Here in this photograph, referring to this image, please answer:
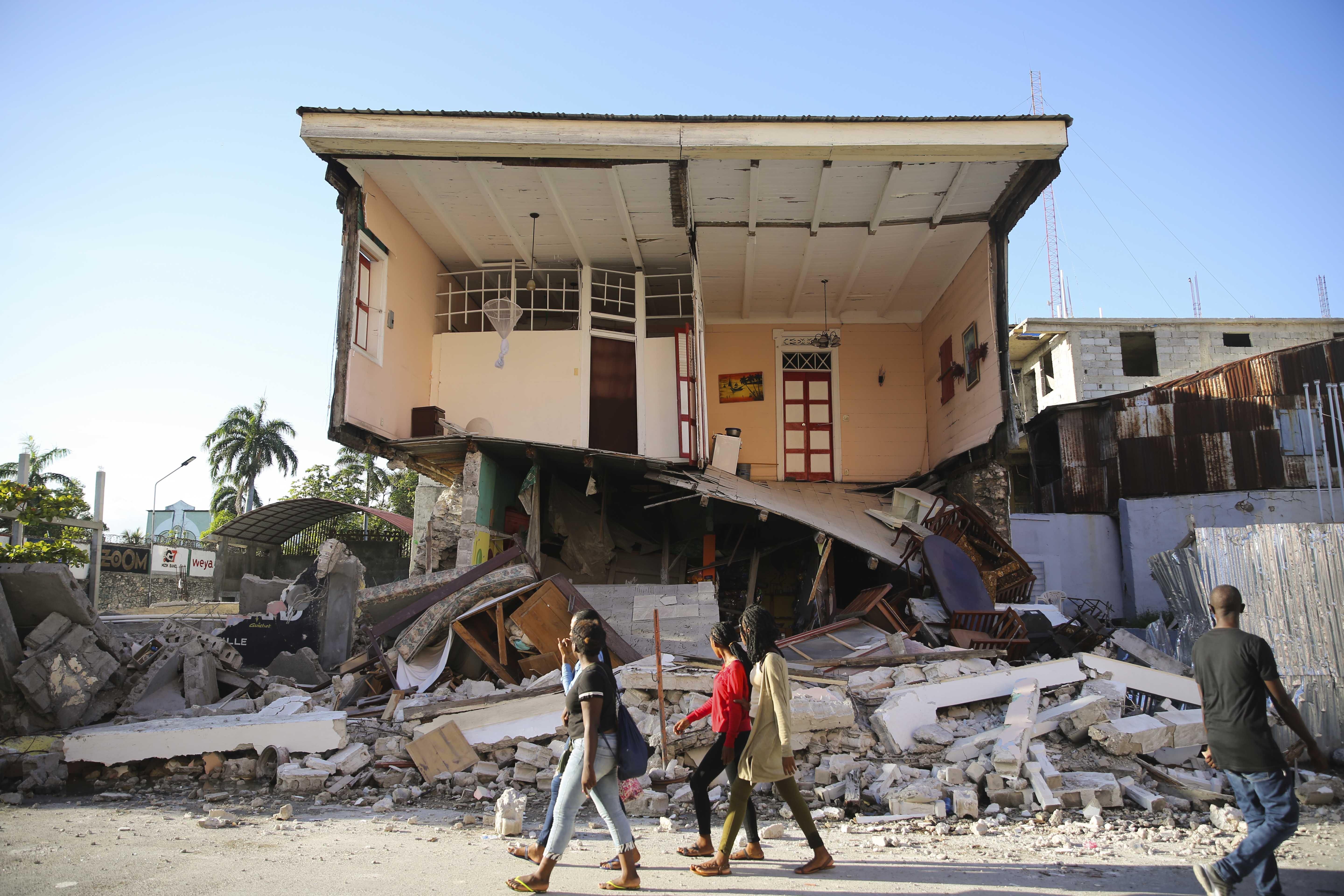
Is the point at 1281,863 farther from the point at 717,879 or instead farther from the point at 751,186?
the point at 751,186

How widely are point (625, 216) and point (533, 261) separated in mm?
1920

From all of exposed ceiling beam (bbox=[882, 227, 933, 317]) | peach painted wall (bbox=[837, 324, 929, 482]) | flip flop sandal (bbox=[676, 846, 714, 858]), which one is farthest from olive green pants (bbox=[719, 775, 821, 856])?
peach painted wall (bbox=[837, 324, 929, 482])

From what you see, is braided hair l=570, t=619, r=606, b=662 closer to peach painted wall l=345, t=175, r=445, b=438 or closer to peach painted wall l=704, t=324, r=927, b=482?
peach painted wall l=345, t=175, r=445, b=438

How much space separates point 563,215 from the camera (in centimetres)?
1205

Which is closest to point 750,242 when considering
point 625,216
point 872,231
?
point 872,231

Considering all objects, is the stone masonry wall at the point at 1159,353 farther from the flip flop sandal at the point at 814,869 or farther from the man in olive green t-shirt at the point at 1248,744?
the flip flop sandal at the point at 814,869

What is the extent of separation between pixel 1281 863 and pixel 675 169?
31.0 feet

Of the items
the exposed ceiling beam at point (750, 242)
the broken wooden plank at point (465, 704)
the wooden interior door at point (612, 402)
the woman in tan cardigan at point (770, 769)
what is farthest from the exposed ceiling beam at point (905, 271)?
the woman in tan cardigan at point (770, 769)

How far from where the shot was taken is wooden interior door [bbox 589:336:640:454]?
1308 cm

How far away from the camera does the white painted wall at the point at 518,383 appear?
12.8 meters

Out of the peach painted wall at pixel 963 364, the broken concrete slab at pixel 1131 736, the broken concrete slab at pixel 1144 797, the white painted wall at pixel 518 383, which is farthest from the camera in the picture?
the white painted wall at pixel 518 383

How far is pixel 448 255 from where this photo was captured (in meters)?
13.4

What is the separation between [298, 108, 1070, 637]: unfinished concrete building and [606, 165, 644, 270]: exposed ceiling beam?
0.16 feet

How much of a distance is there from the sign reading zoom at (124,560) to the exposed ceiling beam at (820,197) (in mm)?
19676
